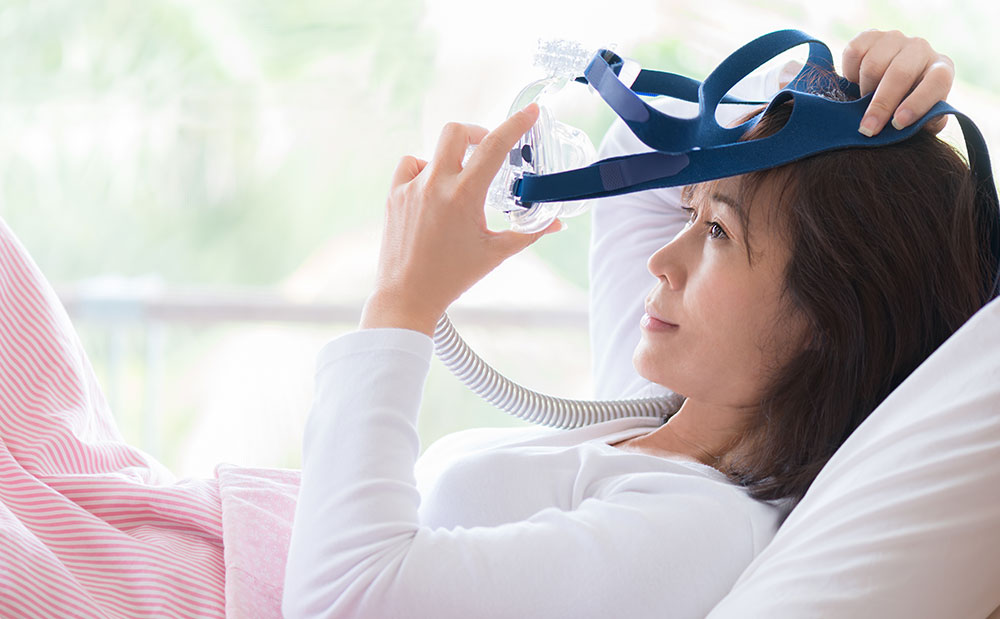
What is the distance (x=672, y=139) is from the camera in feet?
3.27

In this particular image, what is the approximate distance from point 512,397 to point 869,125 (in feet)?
1.66

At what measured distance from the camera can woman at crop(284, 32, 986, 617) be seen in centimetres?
87

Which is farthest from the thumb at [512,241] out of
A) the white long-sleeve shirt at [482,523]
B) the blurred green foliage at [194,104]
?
the blurred green foliage at [194,104]

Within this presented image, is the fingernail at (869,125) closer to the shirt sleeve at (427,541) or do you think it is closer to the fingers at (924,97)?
the fingers at (924,97)

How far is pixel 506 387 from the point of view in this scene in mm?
1217

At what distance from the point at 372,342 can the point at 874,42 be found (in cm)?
61

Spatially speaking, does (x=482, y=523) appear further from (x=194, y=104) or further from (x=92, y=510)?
(x=194, y=104)

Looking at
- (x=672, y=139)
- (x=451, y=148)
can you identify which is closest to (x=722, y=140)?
(x=672, y=139)

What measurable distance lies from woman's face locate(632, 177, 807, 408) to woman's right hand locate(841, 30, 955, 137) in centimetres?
14

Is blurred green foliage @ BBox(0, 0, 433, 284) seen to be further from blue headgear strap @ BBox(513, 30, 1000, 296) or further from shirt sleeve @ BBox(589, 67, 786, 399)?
blue headgear strap @ BBox(513, 30, 1000, 296)

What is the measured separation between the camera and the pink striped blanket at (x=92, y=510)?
92cm

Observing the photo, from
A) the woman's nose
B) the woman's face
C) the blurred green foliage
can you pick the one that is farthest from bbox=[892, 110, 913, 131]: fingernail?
the blurred green foliage

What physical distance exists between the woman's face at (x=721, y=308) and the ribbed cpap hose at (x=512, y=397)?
0.15 meters

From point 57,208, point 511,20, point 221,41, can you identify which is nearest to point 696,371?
point 511,20
